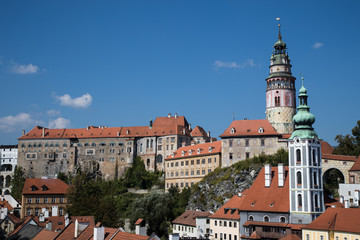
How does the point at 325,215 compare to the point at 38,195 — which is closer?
the point at 325,215

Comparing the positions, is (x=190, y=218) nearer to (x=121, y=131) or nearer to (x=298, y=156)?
(x=298, y=156)

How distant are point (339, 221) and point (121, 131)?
7081cm

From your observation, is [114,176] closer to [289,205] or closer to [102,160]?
[102,160]

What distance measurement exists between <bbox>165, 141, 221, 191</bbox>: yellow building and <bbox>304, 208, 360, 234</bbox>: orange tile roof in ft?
110

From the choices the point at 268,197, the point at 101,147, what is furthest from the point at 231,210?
the point at 101,147

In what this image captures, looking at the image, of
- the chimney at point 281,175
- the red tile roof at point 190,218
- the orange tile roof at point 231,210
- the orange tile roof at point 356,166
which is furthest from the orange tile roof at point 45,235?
the orange tile roof at point 356,166

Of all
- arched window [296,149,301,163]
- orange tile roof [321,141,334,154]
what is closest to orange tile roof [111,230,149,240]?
arched window [296,149,301,163]

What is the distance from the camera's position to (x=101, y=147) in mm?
105000

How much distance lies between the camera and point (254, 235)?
4772cm

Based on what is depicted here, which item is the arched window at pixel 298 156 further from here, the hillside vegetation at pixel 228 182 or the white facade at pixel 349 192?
the hillside vegetation at pixel 228 182

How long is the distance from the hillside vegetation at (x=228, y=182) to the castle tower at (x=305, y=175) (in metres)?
16.6

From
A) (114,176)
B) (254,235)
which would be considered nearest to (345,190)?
(254,235)

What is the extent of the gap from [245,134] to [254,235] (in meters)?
27.9

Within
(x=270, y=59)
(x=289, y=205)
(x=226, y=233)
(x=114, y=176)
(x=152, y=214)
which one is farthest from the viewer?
(x=114, y=176)
